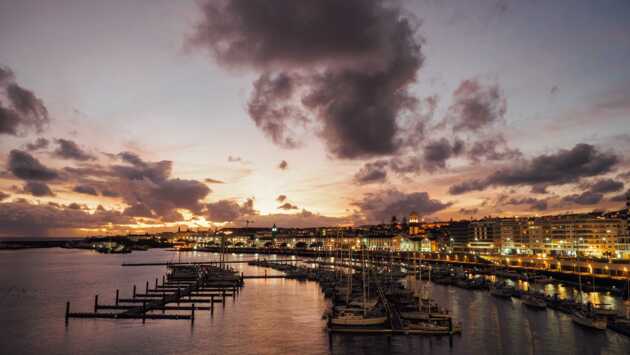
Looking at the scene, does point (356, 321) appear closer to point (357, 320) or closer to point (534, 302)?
point (357, 320)

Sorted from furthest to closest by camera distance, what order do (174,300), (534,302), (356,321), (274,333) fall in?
(174,300)
(534,302)
(274,333)
(356,321)

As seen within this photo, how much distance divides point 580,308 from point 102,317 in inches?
2307

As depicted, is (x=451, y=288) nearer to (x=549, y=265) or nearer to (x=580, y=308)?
(x=580, y=308)

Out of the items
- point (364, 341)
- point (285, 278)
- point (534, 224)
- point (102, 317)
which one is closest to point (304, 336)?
point (364, 341)

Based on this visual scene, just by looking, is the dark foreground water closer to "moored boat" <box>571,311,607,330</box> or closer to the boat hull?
"moored boat" <box>571,311,607,330</box>

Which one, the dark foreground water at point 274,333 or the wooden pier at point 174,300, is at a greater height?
the wooden pier at point 174,300

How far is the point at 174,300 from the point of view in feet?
221

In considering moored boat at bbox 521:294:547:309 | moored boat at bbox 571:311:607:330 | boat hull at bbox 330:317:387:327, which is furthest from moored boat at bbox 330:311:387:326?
moored boat at bbox 521:294:547:309

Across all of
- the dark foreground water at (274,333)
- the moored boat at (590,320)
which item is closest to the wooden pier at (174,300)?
the dark foreground water at (274,333)

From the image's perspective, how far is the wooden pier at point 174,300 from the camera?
186 ft

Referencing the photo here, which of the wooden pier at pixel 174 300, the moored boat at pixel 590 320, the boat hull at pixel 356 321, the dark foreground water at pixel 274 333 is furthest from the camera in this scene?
the wooden pier at pixel 174 300

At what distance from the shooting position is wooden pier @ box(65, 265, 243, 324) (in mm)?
56688

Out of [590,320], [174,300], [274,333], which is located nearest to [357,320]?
[274,333]

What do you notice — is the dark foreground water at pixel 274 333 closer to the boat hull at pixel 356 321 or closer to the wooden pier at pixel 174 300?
the wooden pier at pixel 174 300
